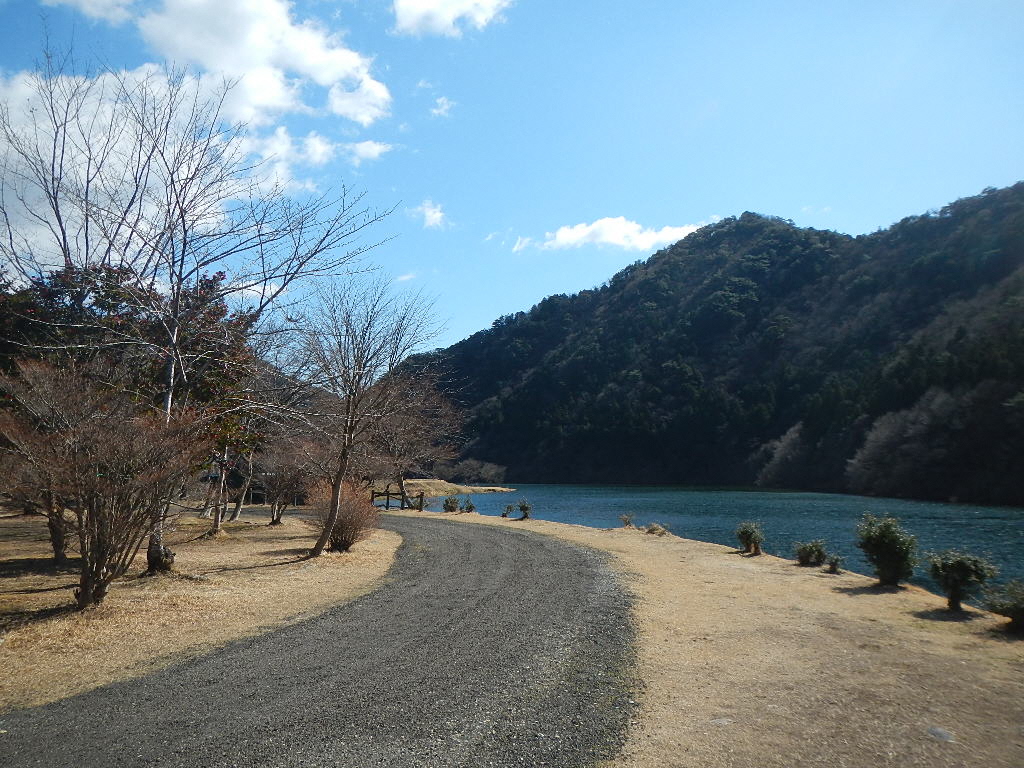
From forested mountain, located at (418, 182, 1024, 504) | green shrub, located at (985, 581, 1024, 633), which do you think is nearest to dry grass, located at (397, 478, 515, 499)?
forested mountain, located at (418, 182, 1024, 504)

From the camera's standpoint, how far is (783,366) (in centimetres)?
7862

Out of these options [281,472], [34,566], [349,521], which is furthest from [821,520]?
[34,566]

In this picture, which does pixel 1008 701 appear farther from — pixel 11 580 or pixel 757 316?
pixel 757 316

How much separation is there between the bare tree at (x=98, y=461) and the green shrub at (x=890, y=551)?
10544 millimetres

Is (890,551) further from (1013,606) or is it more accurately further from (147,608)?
(147,608)

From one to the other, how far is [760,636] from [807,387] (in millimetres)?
70770

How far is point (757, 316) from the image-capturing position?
9069 cm

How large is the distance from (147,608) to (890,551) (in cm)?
1111

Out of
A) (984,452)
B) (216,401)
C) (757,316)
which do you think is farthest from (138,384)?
(757,316)

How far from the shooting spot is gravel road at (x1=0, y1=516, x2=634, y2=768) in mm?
4340

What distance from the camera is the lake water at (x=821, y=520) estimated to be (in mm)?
20391

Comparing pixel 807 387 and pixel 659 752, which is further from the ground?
pixel 807 387

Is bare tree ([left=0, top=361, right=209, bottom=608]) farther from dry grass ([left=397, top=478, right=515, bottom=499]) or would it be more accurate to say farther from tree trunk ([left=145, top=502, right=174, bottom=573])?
dry grass ([left=397, top=478, right=515, bottom=499])

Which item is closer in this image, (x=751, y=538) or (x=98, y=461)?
(x=98, y=461)
